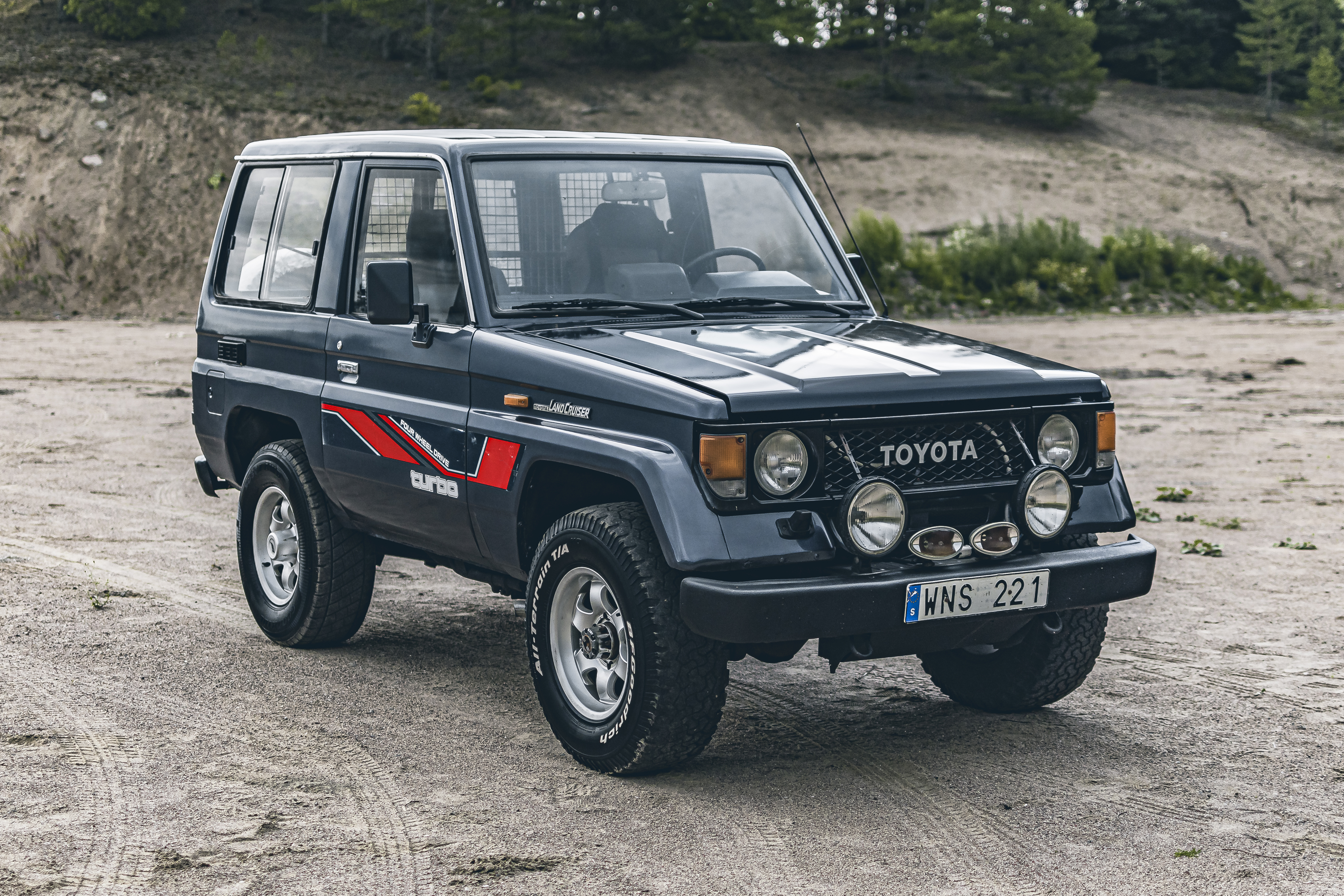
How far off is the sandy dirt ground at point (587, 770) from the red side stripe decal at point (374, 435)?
0.97 m

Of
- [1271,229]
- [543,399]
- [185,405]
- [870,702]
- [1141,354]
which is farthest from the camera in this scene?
[1271,229]

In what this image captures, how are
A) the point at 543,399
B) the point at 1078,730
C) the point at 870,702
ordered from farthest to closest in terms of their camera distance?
the point at 870,702
the point at 1078,730
the point at 543,399

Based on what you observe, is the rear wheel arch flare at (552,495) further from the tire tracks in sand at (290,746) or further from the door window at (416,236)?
the tire tracks in sand at (290,746)

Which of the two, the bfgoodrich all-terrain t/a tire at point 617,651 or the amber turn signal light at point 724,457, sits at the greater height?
the amber turn signal light at point 724,457

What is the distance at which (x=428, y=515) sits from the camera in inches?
226

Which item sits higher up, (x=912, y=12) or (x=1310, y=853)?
(x=912, y=12)

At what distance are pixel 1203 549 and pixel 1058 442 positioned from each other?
13.3 ft

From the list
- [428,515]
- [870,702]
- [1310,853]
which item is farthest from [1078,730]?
[428,515]

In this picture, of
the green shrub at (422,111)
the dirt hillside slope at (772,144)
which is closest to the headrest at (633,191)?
the dirt hillside slope at (772,144)

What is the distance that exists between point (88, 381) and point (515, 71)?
24.9 meters

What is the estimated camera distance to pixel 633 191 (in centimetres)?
593

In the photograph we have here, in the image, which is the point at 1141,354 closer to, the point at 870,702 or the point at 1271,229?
the point at 870,702

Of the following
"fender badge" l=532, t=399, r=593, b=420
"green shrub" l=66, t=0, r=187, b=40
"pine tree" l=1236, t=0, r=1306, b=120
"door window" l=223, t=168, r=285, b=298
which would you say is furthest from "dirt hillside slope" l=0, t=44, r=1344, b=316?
"fender badge" l=532, t=399, r=593, b=420

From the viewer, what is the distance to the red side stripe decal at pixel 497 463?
5.21 meters
